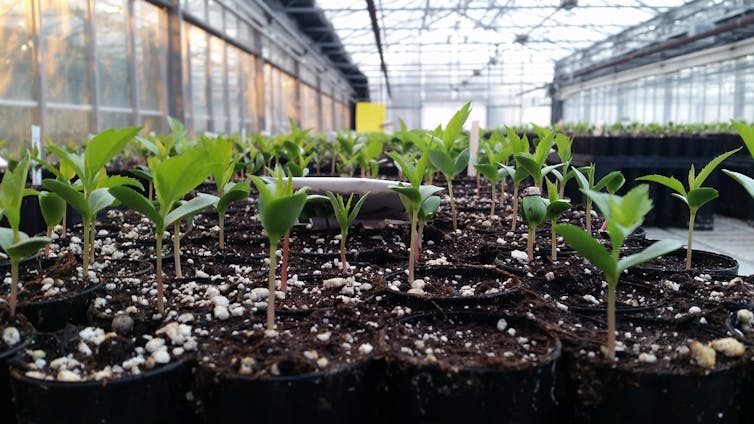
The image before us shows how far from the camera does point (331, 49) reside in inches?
747

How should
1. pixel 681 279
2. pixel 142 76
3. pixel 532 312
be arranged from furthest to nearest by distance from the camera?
pixel 142 76, pixel 681 279, pixel 532 312

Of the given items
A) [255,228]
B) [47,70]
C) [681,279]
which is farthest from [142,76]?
[681,279]

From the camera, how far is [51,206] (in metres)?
1.46

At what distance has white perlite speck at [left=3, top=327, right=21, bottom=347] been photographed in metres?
1.05

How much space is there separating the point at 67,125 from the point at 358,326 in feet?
16.5

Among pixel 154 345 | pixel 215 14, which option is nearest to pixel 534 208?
pixel 154 345

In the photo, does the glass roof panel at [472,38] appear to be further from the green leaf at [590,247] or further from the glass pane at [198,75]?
the green leaf at [590,247]

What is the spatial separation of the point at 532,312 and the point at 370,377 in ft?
1.24

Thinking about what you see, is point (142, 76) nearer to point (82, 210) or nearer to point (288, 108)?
point (82, 210)

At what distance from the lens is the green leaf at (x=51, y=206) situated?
145 centimetres

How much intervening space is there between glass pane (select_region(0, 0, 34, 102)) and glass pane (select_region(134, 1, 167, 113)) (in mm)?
1811

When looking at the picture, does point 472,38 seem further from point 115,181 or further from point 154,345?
point 154,345

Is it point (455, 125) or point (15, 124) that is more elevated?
point (15, 124)

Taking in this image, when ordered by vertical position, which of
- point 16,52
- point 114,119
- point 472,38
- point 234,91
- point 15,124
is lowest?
point 15,124
